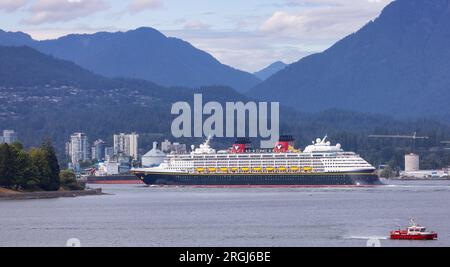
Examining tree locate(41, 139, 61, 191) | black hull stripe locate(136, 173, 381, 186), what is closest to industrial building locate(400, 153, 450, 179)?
black hull stripe locate(136, 173, 381, 186)

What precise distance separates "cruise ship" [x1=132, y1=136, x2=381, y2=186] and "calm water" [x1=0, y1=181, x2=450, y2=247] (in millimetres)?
33076

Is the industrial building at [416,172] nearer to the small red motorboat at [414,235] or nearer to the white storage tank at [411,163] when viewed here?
the white storage tank at [411,163]

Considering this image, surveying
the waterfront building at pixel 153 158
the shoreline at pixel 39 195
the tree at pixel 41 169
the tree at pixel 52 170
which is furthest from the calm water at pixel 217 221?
the waterfront building at pixel 153 158

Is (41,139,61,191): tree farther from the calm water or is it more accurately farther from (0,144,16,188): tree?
the calm water

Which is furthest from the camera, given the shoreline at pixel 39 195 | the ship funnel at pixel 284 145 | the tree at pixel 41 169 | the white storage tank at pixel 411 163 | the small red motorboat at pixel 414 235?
the white storage tank at pixel 411 163

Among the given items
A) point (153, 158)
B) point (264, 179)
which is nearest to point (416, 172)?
point (153, 158)

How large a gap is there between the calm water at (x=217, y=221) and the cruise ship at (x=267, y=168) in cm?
3308

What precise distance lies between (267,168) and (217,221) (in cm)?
5957

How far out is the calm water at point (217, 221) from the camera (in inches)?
1563

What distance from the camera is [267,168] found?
360 feet

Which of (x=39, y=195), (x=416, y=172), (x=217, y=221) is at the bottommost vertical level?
(x=217, y=221)

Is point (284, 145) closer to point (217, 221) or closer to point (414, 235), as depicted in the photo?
point (217, 221)
